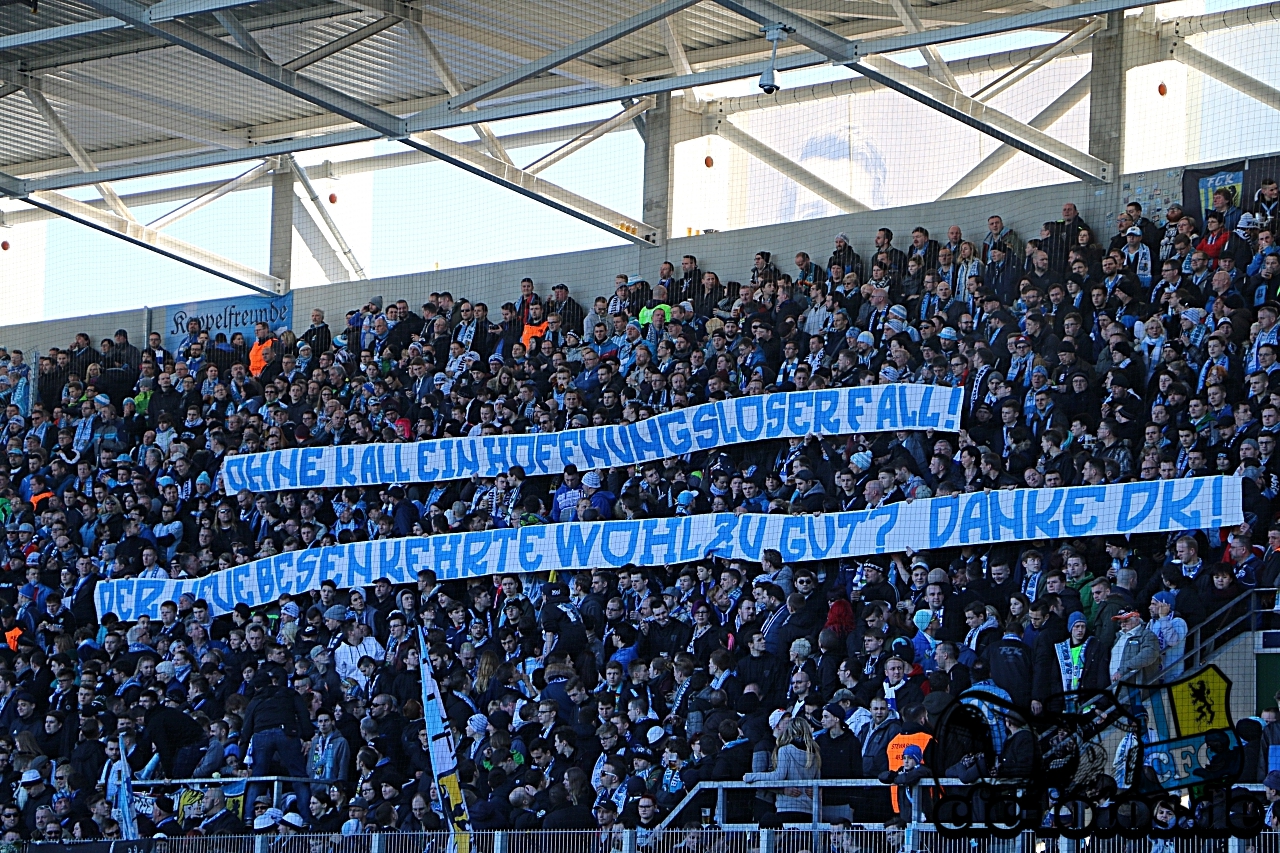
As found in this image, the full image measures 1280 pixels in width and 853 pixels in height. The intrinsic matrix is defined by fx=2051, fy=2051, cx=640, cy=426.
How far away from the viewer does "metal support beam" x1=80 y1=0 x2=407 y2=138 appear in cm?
1625

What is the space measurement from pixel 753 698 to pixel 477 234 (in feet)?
30.9

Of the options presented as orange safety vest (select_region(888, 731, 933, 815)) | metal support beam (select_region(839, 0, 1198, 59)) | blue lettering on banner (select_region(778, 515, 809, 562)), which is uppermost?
metal support beam (select_region(839, 0, 1198, 59))

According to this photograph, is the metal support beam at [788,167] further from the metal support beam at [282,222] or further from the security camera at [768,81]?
the metal support beam at [282,222]

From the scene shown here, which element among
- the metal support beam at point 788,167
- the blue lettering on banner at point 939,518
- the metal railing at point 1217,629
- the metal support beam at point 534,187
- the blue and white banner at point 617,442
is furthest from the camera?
the metal support beam at point 788,167

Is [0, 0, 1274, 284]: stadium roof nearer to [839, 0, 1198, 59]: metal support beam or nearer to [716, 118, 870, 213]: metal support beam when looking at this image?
[839, 0, 1198, 59]: metal support beam

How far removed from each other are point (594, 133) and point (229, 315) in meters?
5.43

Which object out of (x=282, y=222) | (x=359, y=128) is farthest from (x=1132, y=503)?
(x=282, y=222)

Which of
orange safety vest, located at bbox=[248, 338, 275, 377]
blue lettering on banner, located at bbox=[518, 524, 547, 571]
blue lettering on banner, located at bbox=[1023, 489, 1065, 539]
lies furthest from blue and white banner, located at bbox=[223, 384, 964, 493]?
orange safety vest, located at bbox=[248, 338, 275, 377]

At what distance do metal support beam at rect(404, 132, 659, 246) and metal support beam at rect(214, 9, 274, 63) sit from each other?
6.69 feet

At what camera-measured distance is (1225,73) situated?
17.3m

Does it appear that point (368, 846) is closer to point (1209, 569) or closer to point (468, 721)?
point (468, 721)

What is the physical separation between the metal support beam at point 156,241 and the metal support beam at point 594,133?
4504mm

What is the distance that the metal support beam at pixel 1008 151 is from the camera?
18.2 m

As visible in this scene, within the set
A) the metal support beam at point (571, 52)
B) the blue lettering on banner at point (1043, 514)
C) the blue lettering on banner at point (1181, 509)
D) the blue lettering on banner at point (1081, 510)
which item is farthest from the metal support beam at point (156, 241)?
the blue lettering on banner at point (1181, 509)
